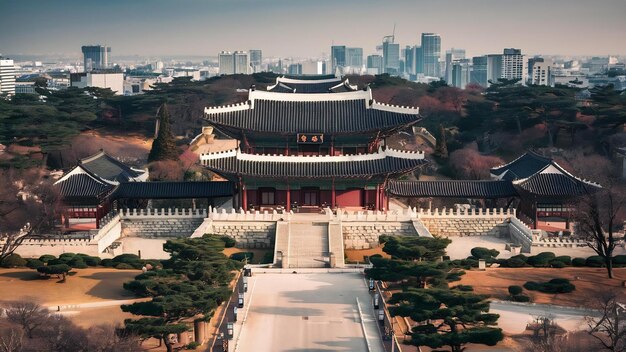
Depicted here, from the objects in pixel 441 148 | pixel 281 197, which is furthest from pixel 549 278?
pixel 441 148

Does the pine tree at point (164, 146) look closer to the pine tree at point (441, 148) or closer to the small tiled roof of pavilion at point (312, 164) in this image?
the small tiled roof of pavilion at point (312, 164)

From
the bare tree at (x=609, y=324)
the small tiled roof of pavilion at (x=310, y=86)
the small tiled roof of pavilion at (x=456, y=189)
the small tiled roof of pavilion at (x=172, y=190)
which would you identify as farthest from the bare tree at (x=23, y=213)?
the bare tree at (x=609, y=324)

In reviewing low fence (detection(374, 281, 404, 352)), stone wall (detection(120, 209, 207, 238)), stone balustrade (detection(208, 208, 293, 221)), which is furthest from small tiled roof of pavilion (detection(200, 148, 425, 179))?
low fence (detection(374, 281, 404, 352))

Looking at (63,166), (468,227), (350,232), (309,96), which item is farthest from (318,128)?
(63,166)

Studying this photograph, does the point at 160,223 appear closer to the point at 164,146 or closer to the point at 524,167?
the point at 164,146

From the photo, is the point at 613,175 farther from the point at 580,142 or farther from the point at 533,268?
the point at 533,268

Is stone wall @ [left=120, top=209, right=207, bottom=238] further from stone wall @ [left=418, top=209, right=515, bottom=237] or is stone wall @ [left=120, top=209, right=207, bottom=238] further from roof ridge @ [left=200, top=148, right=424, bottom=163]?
stone wall @ [left=418, top=209, right=515, bottom=237]
